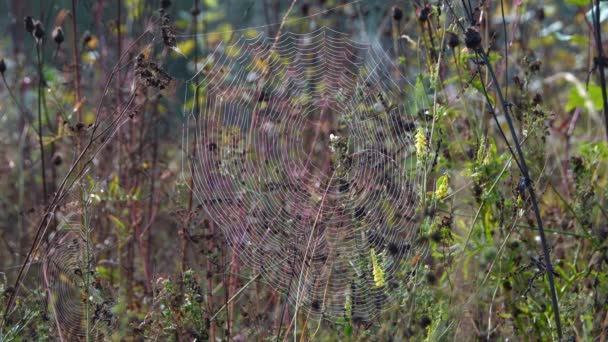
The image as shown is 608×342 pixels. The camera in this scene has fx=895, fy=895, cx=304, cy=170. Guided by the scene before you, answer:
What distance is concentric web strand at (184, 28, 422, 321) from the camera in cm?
252

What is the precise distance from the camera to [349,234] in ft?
9.29

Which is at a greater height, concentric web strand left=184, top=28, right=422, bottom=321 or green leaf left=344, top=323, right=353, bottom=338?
concentric web strand left=184, top=28, right=422, bottom=321

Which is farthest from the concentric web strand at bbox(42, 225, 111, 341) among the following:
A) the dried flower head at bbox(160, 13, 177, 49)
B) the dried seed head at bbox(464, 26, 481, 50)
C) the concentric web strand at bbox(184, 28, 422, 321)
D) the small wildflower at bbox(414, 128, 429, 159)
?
the dried seed head at bbox(464, 26, 481, 50)

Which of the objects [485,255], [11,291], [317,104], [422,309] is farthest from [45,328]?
[317,104]

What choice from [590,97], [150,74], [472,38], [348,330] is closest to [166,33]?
[150,74]

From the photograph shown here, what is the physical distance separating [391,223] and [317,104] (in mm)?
961

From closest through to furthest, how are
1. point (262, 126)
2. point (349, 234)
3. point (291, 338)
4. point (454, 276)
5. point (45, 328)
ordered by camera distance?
point (45, 328) → point (454, 276) → point (291, 338) → point (349, 234) → point (262, 126)

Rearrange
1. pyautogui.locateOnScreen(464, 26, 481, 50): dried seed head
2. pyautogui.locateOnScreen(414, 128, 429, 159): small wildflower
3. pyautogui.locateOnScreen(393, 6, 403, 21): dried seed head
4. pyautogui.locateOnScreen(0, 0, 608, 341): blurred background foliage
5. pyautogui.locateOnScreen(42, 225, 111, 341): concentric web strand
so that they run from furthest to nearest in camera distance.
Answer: pyautogui.locateOnScreen(393, 6, 403, 21): dried seed head < pyautogui.locateOnScreen(42, 225, 111, 341): concentric web strand < pyautogui.locateOnScreen(0, 0, 608, 341): blurred background foliage < pyautogui.locateOnScreen(414, 128, 429, 159): small wildflower < pyautogui.locateOnScreen(464, 26, 481, 50): dried seed head

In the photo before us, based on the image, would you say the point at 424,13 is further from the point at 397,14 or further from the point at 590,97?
the point at 590,97

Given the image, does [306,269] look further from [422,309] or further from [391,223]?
[391,223]

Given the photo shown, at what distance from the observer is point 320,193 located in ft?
10.0

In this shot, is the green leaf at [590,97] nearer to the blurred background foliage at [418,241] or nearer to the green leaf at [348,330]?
the blurred background foliage at [418,241]

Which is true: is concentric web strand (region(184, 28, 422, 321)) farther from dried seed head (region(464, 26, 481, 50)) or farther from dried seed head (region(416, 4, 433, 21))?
dried seed head (region(464, 26, 481, 50))

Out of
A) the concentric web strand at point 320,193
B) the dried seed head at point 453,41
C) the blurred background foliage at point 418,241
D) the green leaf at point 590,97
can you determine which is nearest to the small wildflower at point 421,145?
the blurred background foliage at point 418,241
